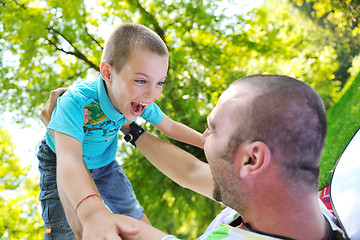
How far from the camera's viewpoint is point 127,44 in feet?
6.65

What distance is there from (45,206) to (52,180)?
19 cm

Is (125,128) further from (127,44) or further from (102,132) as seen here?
(127,44)

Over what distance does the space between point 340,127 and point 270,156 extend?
5.17 metres

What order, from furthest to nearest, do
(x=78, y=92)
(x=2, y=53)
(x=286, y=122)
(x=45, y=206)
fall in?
(x=2, y=53), (x=45, y=206), (x=78, y=92), (x=286, y=122)

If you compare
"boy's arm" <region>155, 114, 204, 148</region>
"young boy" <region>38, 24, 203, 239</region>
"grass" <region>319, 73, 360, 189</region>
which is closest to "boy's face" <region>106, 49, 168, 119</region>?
"young boy" <region>38, 24, 203, 239</region>

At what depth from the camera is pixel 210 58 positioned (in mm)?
5582

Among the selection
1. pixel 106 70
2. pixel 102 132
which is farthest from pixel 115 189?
pixel 106 70

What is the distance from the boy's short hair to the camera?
1984 mm

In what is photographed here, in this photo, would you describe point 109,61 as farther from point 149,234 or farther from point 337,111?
point 337,111

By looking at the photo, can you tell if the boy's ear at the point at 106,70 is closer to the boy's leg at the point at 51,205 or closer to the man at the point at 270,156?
the boy's leg at the point at 51,205

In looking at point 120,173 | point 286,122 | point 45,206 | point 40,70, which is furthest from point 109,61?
point 40,70

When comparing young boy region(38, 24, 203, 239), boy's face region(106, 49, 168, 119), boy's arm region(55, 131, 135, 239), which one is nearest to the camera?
boy's arm region(55, 131, 135, 239)

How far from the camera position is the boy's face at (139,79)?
1.91 meters

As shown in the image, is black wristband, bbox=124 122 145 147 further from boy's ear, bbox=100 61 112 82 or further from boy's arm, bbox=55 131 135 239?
boy's arm, bbox=55 131 135 239
